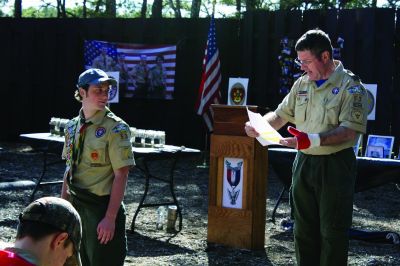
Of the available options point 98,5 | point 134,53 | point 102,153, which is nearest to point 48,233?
point 102,153

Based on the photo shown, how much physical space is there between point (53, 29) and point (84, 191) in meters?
11.4

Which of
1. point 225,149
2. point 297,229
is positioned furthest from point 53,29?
point 297,229

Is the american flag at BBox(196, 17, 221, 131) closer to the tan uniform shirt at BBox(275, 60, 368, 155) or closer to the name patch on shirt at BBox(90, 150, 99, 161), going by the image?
the tan uniform shirt at BBox(275, 60, 368, 155)

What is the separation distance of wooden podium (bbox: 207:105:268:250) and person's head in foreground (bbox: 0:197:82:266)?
4344 millimetres

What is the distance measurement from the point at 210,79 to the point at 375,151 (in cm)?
383

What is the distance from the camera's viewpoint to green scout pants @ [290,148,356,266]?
453 centimetres

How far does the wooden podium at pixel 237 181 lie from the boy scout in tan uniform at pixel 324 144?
6.05 ft

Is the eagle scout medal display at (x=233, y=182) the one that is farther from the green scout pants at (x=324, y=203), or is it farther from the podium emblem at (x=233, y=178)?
the green scout pants at (x=324, y=203)

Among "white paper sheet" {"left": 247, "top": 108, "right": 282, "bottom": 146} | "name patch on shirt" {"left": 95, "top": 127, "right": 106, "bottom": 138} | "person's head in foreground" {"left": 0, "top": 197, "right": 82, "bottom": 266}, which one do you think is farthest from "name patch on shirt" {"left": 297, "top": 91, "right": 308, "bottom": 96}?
"person's head in foreground" {"left": 0, "top": 197, "right": 82, "bottom": 266}

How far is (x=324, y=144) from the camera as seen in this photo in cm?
436

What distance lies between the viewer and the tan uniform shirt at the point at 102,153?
13.4 ft

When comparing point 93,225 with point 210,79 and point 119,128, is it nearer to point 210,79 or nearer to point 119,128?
point 119,128

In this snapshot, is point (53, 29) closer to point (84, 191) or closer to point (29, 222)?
point (84, 191)

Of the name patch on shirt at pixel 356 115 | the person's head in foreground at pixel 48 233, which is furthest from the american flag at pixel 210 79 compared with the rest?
the person's head in foreground at pixel 48 233
